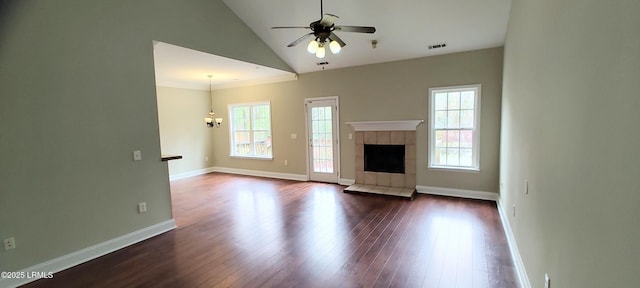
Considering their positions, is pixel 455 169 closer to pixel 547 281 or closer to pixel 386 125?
pixel 386 125

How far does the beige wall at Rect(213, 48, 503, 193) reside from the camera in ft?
15.7

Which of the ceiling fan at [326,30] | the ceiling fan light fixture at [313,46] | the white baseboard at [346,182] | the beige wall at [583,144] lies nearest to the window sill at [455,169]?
the white baseboard at [346,182]

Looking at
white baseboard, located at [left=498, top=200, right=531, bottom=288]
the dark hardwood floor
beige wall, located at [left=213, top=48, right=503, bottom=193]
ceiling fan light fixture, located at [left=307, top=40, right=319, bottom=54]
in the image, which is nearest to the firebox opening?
beige wall, located at [left=213, top=48, right=503, bottom=193]

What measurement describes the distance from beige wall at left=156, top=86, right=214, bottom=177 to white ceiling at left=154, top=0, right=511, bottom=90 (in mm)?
1500

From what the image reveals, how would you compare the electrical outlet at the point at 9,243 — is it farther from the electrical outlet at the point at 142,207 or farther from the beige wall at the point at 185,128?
the beige wall at the point at 185,128

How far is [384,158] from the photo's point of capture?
5.79 metres

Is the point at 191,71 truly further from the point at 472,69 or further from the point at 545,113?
the point at 545,113

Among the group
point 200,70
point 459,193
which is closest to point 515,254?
point 459,193

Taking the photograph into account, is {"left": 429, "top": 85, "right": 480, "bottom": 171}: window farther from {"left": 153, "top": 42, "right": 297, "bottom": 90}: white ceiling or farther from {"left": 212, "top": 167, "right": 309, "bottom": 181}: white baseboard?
{"left": 153, "top": 42, "right": 297, "bottom": 90}: white ceiling

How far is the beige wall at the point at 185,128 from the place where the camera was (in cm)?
718

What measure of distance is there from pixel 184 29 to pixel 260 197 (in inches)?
124

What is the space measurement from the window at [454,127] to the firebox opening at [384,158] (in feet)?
1.92

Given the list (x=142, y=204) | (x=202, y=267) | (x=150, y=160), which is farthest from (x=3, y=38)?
(x=202, y=267)

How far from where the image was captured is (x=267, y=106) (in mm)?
7359
